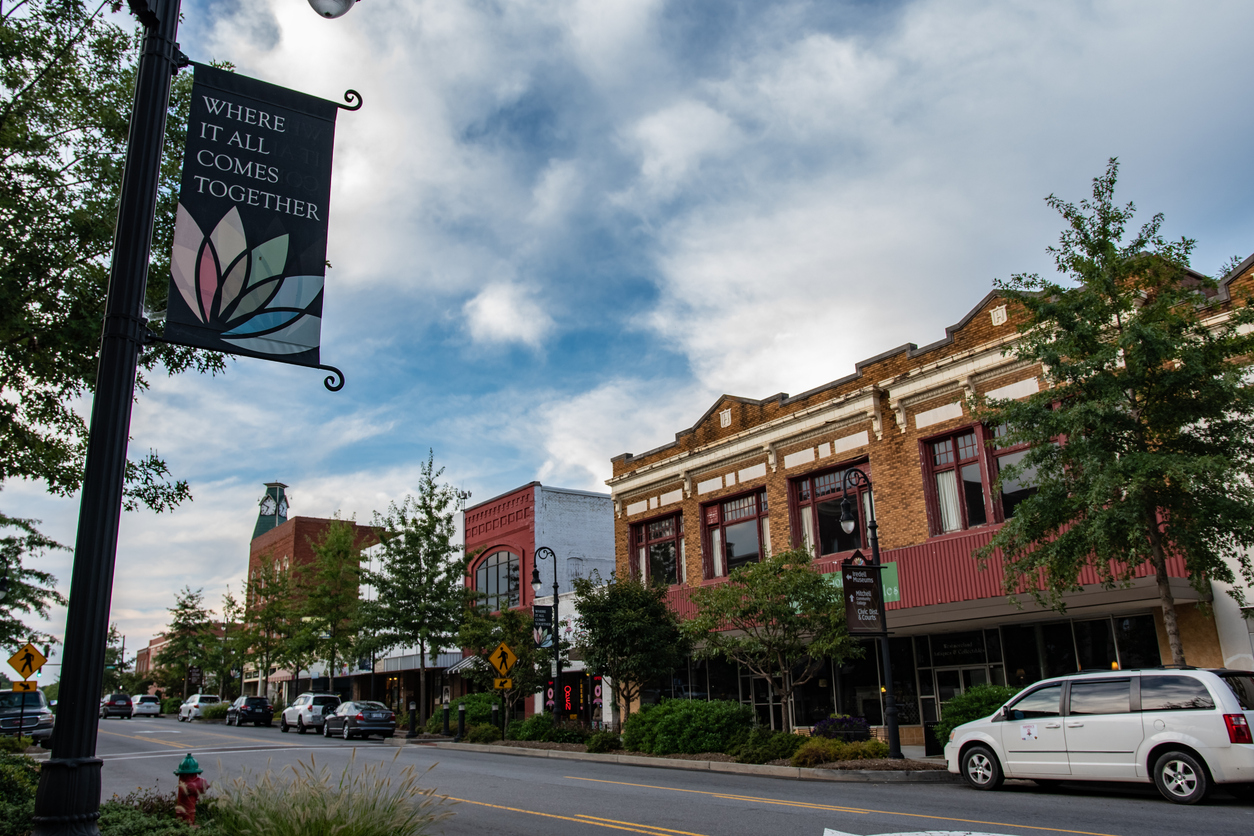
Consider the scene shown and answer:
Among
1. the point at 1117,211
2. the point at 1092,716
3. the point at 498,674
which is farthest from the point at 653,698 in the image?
the point at 1117,211

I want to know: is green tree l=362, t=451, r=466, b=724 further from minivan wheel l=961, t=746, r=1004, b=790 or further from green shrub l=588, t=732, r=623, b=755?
minivan wheel l=961, t=746, r=1004, b=790

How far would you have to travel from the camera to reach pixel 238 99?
657cm

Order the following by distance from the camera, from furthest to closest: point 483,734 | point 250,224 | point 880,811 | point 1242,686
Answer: point 483,734 < point 1242,686 < point 880,811 < point 250,224

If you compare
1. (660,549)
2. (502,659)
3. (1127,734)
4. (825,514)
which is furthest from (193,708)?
(1127,734)

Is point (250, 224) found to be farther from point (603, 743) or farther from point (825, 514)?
point (825, 514)

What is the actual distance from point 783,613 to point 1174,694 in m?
8.28

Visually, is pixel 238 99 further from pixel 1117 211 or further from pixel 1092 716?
pixel 1117 211

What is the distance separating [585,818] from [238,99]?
341 inches

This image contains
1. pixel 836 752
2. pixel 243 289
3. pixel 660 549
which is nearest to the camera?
pixel 243 289

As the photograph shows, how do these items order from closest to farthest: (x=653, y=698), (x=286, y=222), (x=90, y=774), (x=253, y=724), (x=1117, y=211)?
1. (x=90, y=774)
2. (x=286, y=222)
3. (x=1117, y=211)
4. (x=653, y=698)
5. (x=253, y=724)

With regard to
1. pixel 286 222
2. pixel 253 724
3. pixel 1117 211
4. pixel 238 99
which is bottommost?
pixel 253 724

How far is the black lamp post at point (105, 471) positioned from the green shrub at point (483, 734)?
24788mm

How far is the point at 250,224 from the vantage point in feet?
20.8

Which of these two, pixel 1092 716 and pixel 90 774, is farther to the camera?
pixel 1092 716
